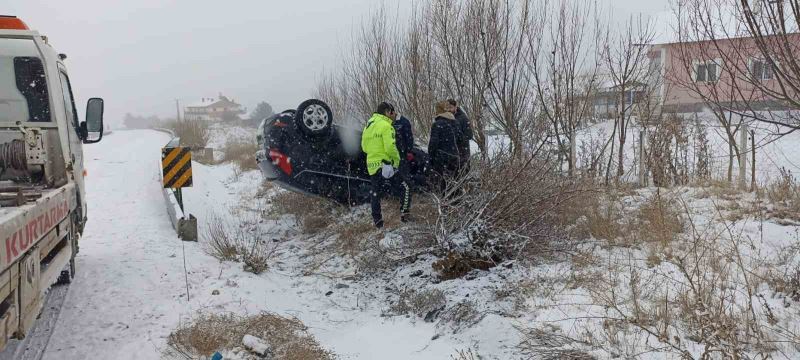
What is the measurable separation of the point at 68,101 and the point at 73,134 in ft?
1.33

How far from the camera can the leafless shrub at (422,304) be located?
15.1ft

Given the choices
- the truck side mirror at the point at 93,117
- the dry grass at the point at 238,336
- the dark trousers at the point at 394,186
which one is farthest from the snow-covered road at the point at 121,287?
the dark trousers at the point at 394,186

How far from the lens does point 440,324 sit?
4398mm

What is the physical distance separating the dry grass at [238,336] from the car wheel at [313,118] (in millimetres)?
3484

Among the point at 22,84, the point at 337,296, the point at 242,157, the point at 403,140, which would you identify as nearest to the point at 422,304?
the point at 337,296

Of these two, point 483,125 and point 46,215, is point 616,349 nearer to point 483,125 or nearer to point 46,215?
point 46,215

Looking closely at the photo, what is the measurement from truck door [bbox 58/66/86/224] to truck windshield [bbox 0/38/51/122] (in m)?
0.20

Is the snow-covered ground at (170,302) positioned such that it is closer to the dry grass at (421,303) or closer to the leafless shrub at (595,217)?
the dry grass at (421,303)

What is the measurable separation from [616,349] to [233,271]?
3.94m

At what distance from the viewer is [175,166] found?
24.2 feet

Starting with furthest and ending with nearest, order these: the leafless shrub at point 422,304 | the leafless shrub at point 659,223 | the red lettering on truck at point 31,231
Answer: the leafless shrub at point 659,223
the leafless shrub at point 422,304
the red lettering on truck at point 31,231

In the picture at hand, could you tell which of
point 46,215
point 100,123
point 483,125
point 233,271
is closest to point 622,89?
point 483,125

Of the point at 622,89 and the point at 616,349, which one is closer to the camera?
the point at 616,349

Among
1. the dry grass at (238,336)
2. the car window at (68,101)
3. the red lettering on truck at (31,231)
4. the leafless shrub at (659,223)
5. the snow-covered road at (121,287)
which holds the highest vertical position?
the car window at (68,101)
